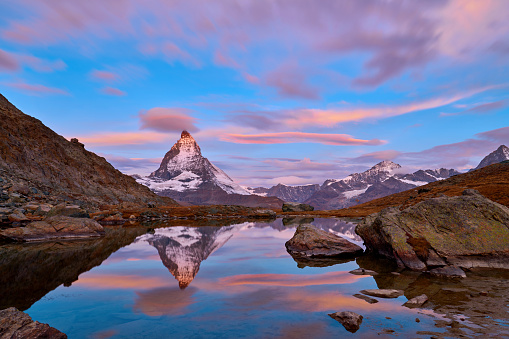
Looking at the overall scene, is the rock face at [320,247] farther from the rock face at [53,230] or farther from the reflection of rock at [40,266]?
the rock face at [53,230]

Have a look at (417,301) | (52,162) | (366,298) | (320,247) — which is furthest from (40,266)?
(52,162)

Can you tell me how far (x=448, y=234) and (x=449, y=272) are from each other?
4476 millimetres

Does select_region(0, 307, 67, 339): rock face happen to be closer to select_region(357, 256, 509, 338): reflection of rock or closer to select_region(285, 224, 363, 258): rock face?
select_region(357, 256, 509, 338): reflection of rock

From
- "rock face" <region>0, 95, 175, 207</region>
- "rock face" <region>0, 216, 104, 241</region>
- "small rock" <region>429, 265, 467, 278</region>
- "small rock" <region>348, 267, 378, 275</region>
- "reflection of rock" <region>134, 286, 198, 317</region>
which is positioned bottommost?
"reflection of rock" <region>134, 286, 198, 317</region>

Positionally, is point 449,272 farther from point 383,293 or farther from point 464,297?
point 383,293

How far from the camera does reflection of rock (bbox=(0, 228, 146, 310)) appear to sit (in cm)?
1705

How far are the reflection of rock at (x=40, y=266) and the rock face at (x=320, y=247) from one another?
19.4m

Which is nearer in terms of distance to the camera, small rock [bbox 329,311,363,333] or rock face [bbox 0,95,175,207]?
small rock [bbox 329,311,363,333]

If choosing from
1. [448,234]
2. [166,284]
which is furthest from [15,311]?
[448,234]

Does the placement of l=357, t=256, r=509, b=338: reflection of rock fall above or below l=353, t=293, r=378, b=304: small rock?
above

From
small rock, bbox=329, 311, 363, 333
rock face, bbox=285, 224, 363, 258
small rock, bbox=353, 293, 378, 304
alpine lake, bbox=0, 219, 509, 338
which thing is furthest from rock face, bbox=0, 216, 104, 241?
small rock, bbox=329, 311, 363, 333

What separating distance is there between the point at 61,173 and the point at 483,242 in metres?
144

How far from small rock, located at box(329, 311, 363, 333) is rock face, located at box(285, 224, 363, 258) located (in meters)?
17.6

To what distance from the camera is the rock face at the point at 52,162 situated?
107 m
